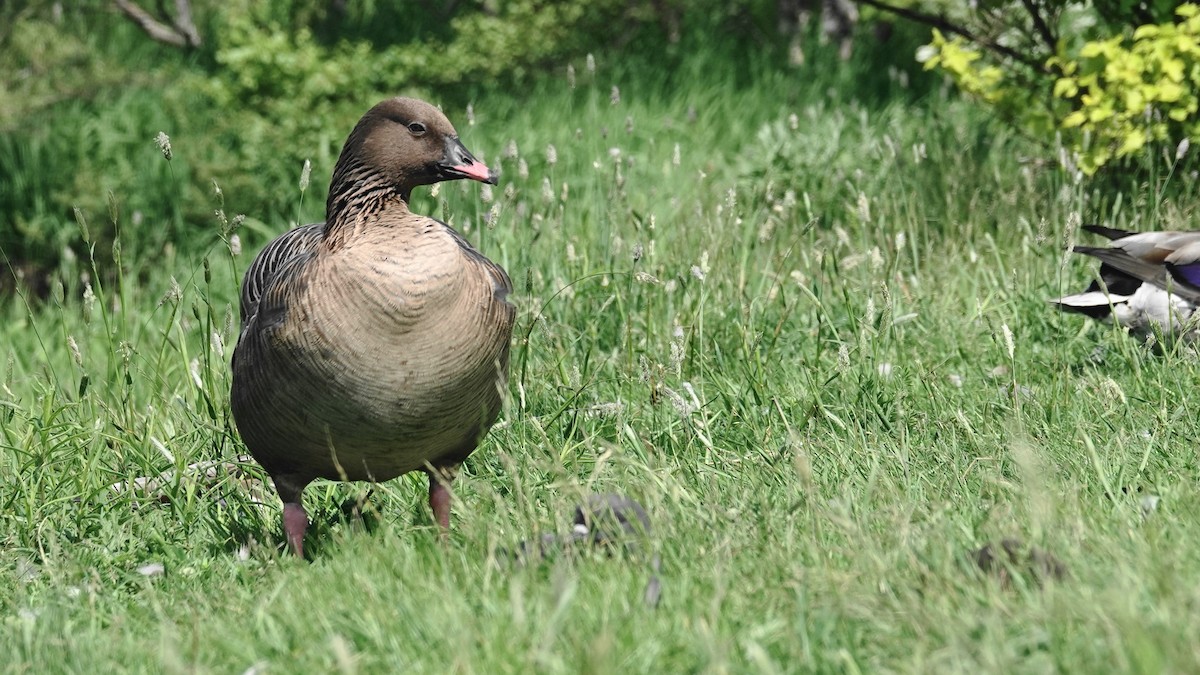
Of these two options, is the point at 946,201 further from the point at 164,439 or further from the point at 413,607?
the point at 413,607

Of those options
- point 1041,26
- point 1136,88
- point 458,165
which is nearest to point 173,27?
point 1041,26

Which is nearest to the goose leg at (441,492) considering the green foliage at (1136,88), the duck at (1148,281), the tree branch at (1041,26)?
the duck at (1148,281)

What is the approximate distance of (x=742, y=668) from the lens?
106 inches

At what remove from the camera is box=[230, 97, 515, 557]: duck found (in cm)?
369

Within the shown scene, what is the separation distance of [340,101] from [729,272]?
4.49 m

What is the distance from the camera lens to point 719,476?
4160mm

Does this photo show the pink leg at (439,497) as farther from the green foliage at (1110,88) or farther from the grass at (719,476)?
the green foliage at (1110,88)

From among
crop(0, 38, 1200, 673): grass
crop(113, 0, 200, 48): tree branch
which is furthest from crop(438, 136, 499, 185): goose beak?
crop(113, 0, 200, 48): tree branch

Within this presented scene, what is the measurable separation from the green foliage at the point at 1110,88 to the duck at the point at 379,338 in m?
3.18

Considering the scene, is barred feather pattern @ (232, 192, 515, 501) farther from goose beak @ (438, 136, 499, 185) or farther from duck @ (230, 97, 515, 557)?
goose beak @ (438, 136, 499, 185)

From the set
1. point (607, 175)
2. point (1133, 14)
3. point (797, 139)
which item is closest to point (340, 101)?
point (607, 175)

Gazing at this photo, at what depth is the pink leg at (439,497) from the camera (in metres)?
4.07

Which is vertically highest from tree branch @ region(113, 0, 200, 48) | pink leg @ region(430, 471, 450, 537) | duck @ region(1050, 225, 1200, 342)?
tree branch @ region(113, 0, 200, 48)

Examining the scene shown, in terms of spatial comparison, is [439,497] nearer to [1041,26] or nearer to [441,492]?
[441,492]
